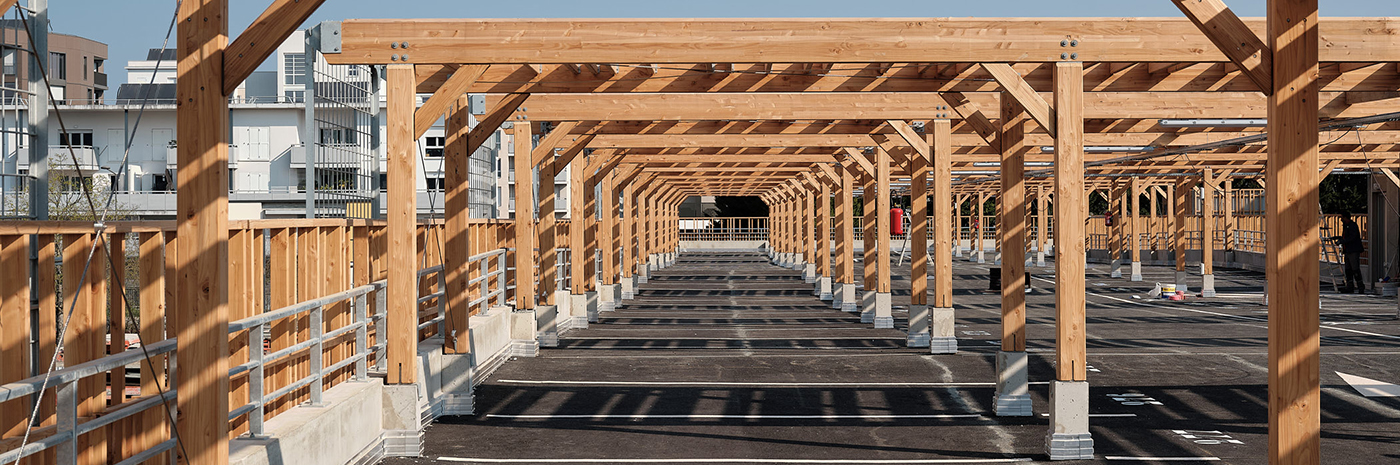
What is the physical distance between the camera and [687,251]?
70875mm

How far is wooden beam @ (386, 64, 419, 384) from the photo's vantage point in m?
9.70

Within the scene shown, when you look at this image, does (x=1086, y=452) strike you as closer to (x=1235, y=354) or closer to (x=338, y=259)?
(x=338, y=259)

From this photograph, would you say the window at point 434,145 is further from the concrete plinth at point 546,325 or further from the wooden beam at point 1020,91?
the wooden beam at point 1020,91

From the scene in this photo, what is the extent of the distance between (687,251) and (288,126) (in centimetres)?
3156

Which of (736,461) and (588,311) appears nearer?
(736,461)

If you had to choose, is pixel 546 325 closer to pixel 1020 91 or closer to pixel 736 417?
pixel 736 417

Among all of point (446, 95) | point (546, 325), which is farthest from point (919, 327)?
point (446, 95)

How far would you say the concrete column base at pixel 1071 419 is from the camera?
935cm

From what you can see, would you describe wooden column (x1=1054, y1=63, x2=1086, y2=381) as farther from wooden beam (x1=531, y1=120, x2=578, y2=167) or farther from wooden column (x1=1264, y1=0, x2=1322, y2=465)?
wooden beam (x1=531, y1=120, x2=578, y2=167)

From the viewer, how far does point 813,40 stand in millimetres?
8539

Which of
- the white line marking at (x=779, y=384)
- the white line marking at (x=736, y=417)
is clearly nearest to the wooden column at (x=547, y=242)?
the white line marking at (x=779, y=384)

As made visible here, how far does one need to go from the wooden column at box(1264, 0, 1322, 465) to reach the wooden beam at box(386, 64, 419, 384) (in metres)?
6.16

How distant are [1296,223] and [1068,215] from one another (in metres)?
2.85

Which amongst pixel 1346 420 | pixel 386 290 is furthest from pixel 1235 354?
pixel 386 290
